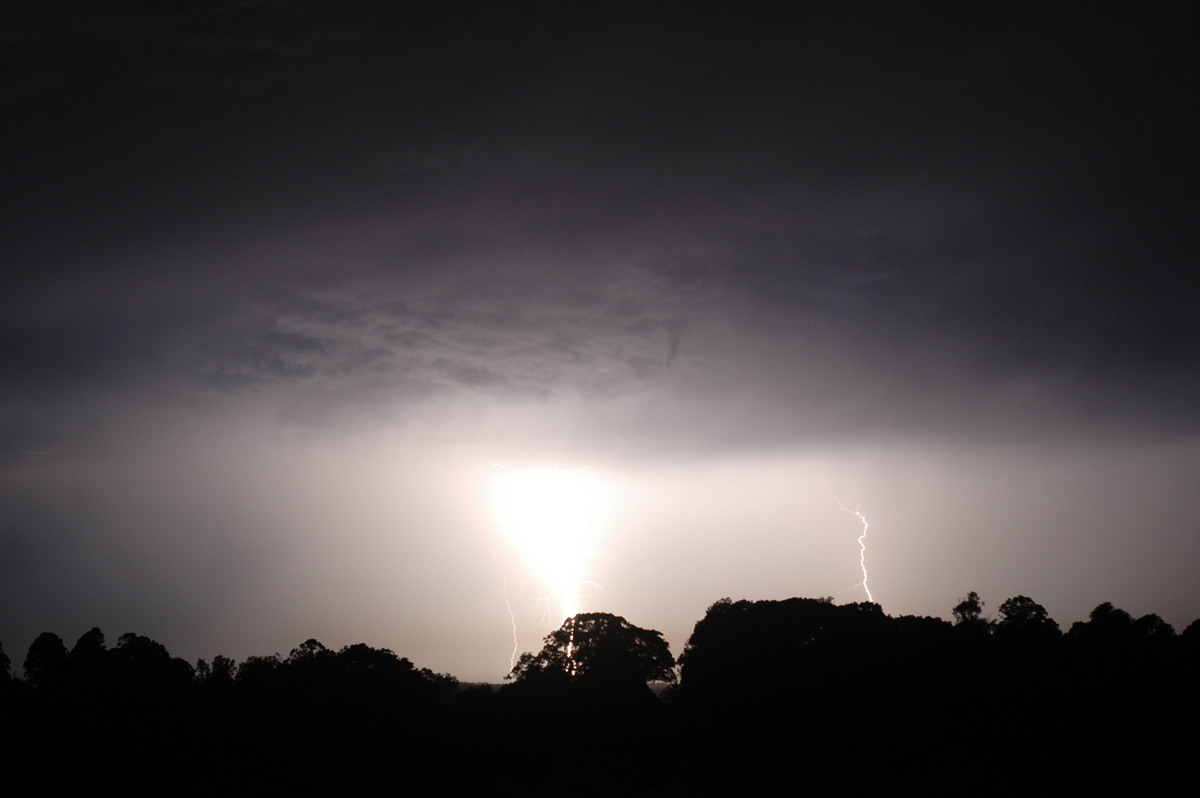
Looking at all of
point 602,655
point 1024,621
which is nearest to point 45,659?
point 602,655

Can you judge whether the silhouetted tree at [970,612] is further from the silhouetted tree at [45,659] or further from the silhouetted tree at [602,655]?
the silhouetted tree at [45,659]

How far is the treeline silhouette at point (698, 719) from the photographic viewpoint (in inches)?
1400

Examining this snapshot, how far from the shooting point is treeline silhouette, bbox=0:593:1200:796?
35.6m

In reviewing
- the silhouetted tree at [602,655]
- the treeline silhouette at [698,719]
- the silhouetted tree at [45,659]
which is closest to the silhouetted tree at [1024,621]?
the treeline silhouette at [698,719]

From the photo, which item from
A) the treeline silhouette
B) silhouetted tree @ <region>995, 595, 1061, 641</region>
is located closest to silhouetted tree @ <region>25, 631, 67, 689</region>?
the treeline silhouette

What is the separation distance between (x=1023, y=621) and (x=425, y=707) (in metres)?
53.9

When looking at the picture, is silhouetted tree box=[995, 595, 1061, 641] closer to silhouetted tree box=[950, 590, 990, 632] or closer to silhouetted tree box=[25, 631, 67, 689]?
silhouetted tree box=[950, 590, 990, 632]

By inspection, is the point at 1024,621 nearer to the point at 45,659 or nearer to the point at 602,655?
the point at 602,655

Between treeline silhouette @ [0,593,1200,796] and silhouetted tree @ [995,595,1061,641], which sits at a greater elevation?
silhouetted tree @ [995,595,1061,641]

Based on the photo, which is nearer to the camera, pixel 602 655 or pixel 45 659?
pixel 45 659

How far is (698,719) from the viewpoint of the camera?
4938 centimetres

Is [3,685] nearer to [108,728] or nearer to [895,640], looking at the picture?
[108,728]

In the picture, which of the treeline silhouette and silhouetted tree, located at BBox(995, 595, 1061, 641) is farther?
silhouetted tree, located at BBox(995, 595, 1061, 641)

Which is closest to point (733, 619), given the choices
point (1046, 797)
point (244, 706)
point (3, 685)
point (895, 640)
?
point (895, 640)
